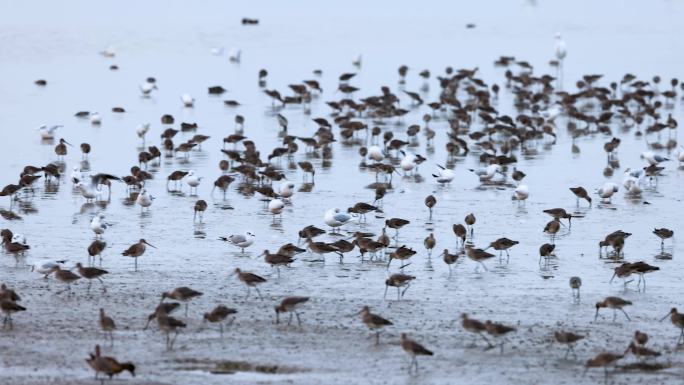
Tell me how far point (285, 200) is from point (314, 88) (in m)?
15.4

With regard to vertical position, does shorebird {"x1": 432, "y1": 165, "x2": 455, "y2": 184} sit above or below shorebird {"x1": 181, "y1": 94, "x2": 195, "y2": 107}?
below

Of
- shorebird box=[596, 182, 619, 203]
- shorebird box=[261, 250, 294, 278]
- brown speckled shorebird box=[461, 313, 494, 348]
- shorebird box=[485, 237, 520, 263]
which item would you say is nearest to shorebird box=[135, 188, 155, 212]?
shorebird box=[261, 250, 294, 278]

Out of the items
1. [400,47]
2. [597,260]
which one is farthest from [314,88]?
[597,260]

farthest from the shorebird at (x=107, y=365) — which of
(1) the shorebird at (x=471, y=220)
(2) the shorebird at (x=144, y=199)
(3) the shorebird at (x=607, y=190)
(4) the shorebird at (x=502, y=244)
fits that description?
(3) the shorebird at (x=607, y=190)

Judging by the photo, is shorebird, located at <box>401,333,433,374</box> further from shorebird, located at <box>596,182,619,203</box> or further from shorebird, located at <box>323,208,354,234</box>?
shorebird, located at <box>596,182,619,203</box>

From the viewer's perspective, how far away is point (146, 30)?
55.8 m

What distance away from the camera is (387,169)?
24.3 m

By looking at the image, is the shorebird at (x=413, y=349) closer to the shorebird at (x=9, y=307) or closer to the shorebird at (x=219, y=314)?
the shorebird at (x=219, y=314)

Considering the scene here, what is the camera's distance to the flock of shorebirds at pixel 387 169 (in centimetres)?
1425

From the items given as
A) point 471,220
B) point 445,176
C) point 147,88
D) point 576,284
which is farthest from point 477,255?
point 147,88

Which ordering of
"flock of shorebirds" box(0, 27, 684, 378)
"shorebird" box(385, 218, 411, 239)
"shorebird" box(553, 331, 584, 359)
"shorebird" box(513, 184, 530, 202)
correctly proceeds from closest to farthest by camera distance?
"shorebird" box(553, 331, 584, 359) < "flock of shorebirds" box(0, 27, 684, 378) < "shorebird" box(385, 218, 411, 239) < "shorebird" box(513, 184, 530, 202)

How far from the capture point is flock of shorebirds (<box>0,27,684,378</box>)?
14245 millimetres

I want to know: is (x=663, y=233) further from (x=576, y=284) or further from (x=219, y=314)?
(x=219, y=314)

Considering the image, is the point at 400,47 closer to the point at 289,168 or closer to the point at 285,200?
the point at 289,168
